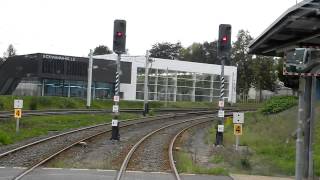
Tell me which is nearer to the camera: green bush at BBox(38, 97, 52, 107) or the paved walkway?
the paved walkway

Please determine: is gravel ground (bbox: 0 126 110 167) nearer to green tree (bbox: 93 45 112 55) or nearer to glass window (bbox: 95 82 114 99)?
glass window (bbox: 95 82 114 99)

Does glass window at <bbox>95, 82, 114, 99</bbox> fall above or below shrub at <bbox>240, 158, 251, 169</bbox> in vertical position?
above

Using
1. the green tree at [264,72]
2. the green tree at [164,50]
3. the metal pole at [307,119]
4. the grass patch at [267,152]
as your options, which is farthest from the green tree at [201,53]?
the metal pole at [307,119]

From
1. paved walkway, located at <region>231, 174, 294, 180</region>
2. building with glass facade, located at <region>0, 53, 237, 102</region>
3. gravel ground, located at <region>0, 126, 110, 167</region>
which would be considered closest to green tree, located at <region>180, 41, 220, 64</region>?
building with glass facade, located at <region>0, 53, 237, 102</region>

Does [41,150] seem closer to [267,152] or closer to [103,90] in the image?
[267,152]

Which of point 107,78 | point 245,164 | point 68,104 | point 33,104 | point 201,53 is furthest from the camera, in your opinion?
point 201,53

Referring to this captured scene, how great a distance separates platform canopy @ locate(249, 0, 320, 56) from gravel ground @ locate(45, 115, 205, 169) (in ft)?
20.0

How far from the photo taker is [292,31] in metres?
12.8

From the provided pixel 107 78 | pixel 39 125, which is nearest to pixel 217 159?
pixel 39 125

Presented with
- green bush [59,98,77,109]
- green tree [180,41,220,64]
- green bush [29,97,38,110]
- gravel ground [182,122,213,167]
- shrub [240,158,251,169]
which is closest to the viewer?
shrub [240,158,251,169]

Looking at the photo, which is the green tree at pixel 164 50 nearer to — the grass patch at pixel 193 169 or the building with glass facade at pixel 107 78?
the building with glass facade at pixel 107 78

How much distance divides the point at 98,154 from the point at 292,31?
11217mm

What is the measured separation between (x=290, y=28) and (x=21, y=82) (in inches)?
2784

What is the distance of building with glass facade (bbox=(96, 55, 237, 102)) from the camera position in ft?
283
